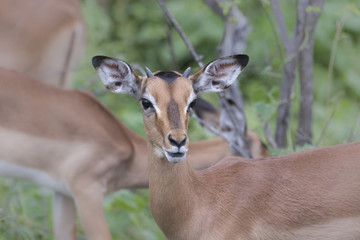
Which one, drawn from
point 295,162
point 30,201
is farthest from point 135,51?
point 295,162

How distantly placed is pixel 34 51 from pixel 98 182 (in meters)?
1.95

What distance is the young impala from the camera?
108 inches

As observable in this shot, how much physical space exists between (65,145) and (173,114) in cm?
164

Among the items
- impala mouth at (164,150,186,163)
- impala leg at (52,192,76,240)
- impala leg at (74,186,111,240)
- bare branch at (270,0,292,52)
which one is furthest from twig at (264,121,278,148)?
impala mouth at (164,150,186,163)

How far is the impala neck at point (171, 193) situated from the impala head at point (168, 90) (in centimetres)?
10

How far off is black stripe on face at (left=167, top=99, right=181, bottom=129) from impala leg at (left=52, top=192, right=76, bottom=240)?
1874 mm

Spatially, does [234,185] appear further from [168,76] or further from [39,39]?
[39,39]

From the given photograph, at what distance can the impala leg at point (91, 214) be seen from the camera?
13.1ft

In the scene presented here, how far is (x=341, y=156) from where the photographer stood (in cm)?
281

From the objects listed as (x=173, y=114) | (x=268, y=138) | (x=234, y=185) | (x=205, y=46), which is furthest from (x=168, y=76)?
(x=205, y=46)

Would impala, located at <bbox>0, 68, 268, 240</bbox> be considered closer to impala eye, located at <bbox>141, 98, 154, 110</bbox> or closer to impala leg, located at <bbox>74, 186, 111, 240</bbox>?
impala leg, located at <bbox>74, 186, 111, 240</bbox>

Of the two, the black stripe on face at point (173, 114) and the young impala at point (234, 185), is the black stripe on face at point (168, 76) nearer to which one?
the young impala at point (234, 185)

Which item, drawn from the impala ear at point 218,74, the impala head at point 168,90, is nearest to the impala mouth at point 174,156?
the impala head at point 168,90

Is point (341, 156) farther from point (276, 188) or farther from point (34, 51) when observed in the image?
point (34, 51)
